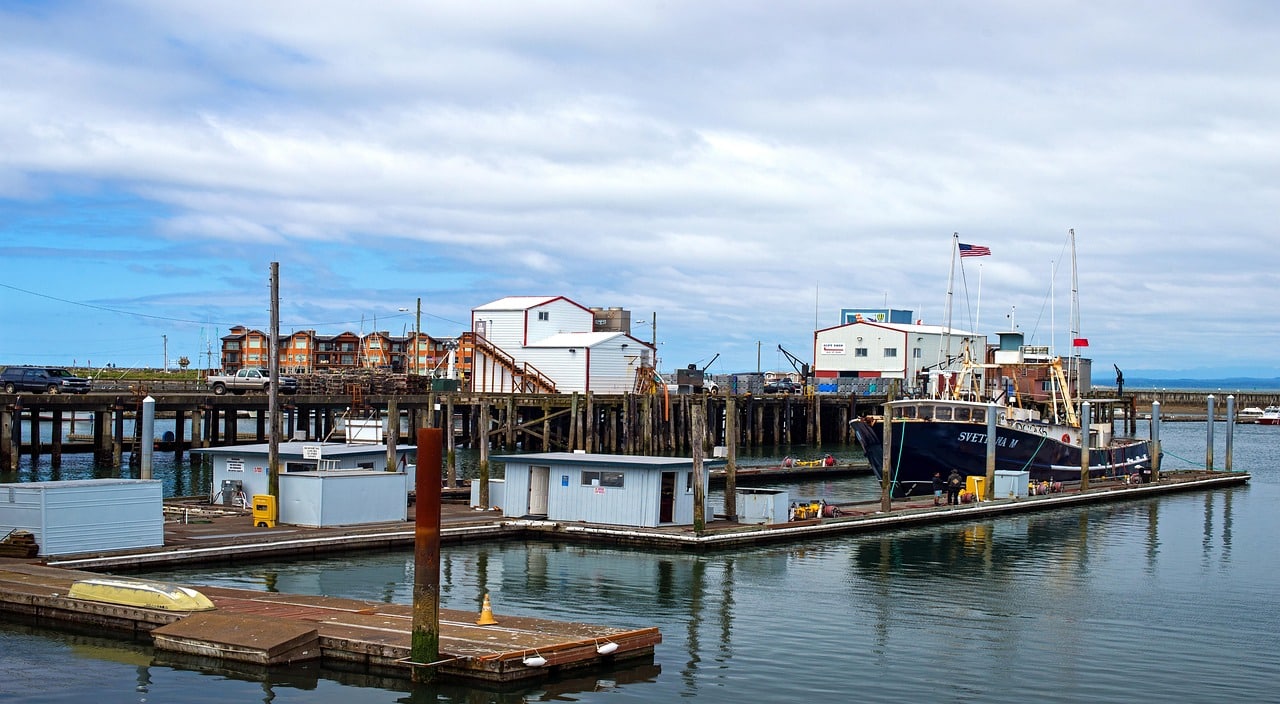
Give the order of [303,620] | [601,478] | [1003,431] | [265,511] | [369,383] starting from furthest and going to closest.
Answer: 1. [369,383]
2. [1003,431]
3. [601,478]
4. [265,511]
5. [303,620]

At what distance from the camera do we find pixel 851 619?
2931 cm

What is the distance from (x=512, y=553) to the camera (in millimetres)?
36719

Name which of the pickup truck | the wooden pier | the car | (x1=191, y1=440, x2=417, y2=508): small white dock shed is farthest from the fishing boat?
the pickup truck

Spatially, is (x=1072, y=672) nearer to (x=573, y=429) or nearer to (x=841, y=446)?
(x=573, y=429)

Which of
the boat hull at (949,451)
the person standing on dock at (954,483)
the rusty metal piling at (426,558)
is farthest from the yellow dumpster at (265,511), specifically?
the person standing on dock at (954,483)

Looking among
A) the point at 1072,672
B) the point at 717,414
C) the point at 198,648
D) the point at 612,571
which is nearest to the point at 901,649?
the point at 1072,672

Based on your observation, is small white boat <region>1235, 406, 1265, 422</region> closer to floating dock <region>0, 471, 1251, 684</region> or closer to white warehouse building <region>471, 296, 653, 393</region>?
white warehouse building <region>471, 296, 653, 393</region>

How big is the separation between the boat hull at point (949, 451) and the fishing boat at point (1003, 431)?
0.04m

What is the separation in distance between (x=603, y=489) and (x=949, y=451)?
2220 centimetres

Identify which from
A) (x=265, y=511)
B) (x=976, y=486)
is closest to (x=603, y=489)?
(x=265, y=511)

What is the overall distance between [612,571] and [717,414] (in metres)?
63.1

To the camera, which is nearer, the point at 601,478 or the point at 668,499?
the point at 668,499

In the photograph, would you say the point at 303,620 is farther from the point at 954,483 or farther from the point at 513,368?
the point at 513,368

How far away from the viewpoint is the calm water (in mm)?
22250
